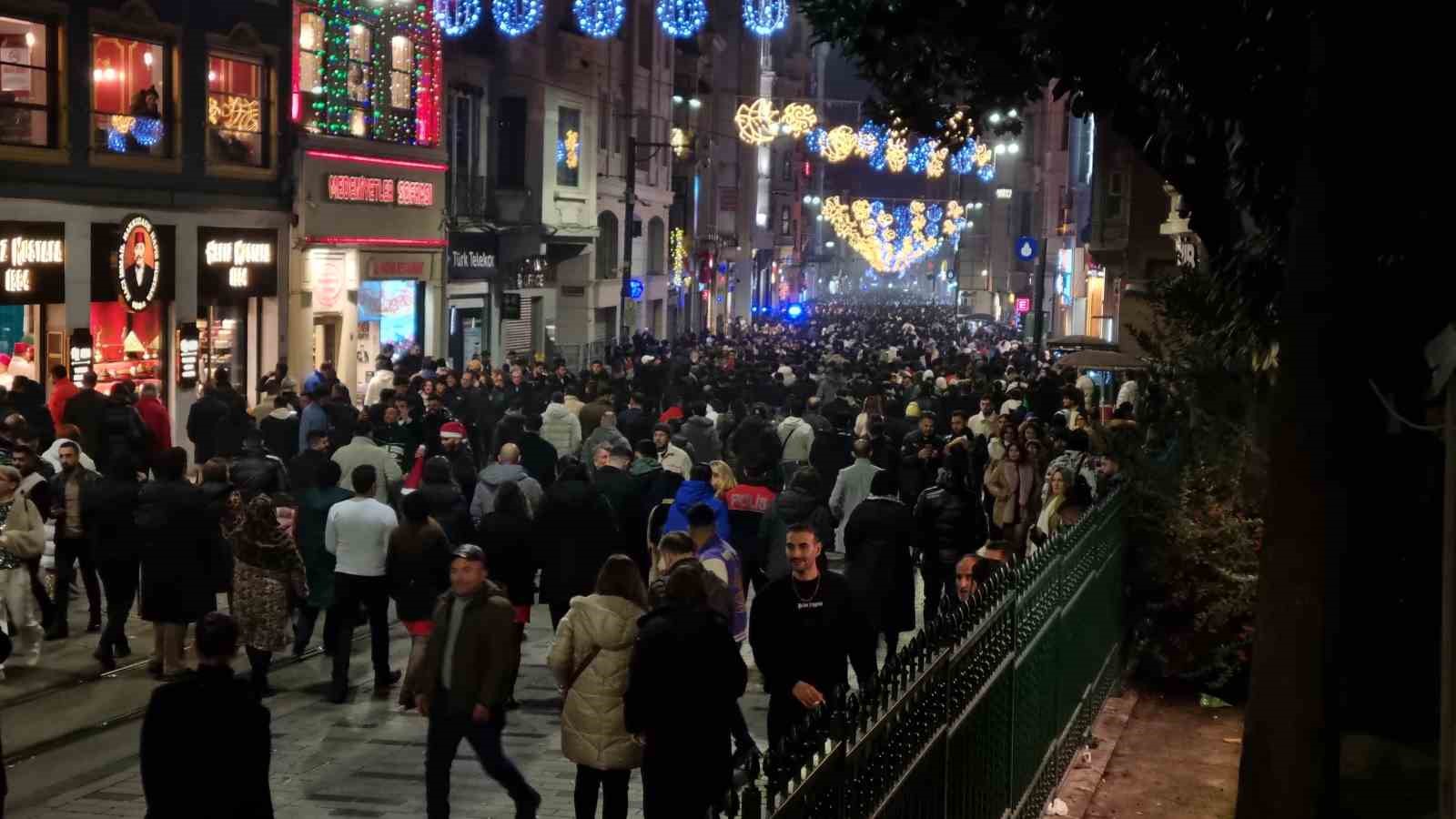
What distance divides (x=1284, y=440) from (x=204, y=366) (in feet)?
74.8

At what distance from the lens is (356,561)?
1272cm

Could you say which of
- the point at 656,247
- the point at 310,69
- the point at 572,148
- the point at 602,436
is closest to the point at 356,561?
the point at 602,436

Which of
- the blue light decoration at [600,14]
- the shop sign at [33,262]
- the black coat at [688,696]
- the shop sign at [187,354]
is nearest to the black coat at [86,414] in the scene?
the shop sign at [33,262]

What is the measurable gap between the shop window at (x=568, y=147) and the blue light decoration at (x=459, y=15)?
10422mm

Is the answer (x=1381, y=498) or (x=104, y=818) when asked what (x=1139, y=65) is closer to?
(x=1381, y=498)

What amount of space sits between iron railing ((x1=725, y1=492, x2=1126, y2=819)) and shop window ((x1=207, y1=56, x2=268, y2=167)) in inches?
768

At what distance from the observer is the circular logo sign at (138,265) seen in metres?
25.4

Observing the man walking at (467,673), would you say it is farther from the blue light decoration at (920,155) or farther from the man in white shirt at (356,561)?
the blue light decoration at (920,155)

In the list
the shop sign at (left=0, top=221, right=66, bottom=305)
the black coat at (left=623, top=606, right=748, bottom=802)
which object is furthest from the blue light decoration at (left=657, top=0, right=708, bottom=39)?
the black coat at (left=623, top=606, right=748, bottom=802)

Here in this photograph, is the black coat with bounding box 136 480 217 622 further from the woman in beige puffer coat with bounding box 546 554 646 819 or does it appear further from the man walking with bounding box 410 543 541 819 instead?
the woman in beige puffer coat with bounding box 546 554 646 819

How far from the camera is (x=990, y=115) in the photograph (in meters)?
13.8

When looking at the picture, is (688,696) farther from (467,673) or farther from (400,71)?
(400,71)

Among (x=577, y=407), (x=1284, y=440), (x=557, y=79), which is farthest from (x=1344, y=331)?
(x=557, y=79)

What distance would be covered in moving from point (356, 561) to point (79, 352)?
12972mm
